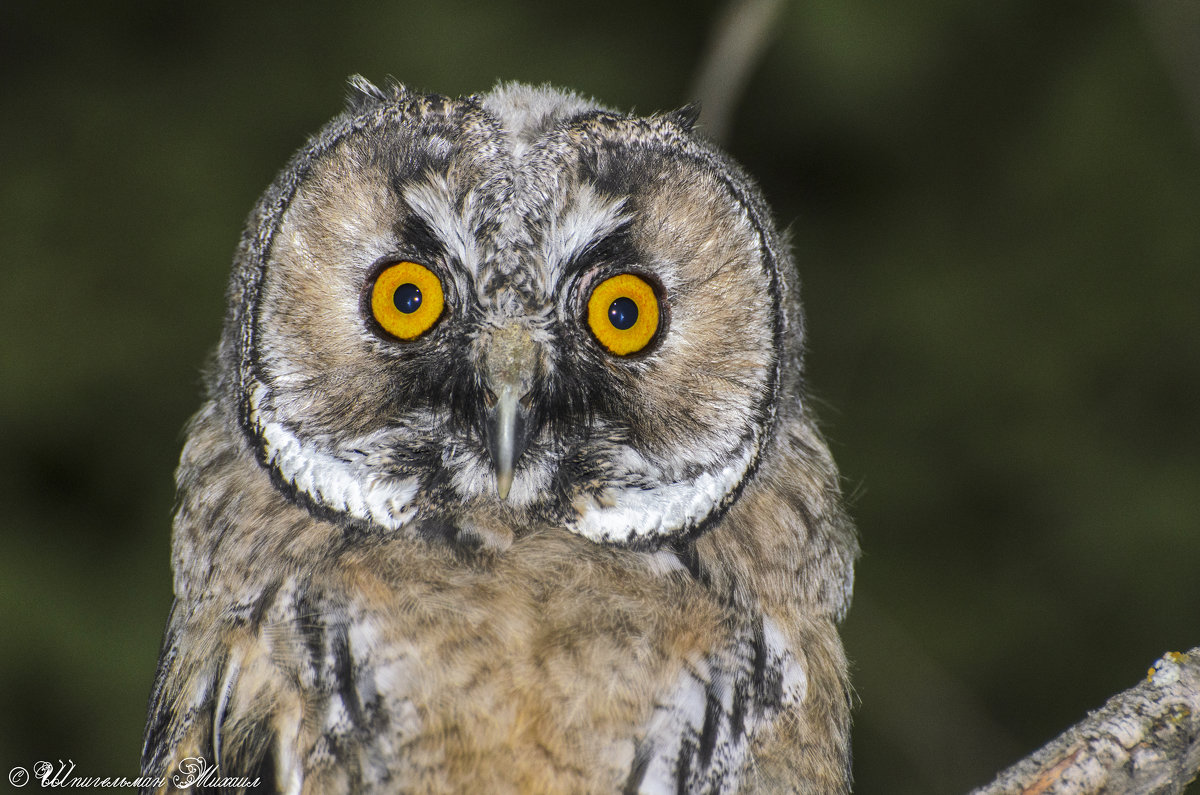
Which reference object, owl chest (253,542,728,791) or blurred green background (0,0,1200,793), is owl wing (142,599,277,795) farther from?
blurred green background (0,0,1200,793)

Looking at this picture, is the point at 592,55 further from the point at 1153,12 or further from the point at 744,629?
the point at 744,629

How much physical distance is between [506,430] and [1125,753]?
30.6 inches

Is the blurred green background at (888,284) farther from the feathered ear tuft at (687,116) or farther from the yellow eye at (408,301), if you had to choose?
the yellow eye at (408,301)

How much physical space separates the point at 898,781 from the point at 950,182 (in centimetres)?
182

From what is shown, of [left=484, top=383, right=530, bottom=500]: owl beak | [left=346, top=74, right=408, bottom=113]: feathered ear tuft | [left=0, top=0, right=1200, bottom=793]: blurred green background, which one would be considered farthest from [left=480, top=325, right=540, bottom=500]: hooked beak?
[left=0, top=0, right=1200, bottom=793]: blurred green background

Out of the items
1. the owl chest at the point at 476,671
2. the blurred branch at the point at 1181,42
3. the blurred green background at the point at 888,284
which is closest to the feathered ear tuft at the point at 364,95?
the owl chest at the point at 476,671

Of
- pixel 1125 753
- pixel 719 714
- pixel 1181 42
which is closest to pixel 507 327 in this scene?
pixel 719 714

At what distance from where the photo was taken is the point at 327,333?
1.38m

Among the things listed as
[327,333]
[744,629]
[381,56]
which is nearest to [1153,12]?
[381,56]

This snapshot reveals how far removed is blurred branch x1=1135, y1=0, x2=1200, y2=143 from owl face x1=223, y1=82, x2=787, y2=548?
186 centimetres

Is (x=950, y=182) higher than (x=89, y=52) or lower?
higher

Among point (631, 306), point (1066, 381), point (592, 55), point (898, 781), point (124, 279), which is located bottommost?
point (898, 781)

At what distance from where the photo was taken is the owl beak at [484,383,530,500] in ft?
4.22

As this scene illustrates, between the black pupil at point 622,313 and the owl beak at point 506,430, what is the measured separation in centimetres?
17
